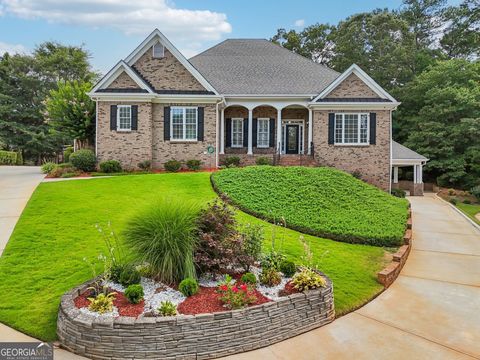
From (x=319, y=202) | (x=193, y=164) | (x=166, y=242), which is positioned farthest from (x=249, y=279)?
(x=193, y=164)

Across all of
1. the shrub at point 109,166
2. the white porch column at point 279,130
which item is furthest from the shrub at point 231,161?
the shrub at point 109,166

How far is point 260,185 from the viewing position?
39.6 ft

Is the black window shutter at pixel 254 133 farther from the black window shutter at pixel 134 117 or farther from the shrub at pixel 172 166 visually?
the black window shutter at pixel 134 117

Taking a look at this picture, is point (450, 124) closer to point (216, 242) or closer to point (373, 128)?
point (373, 128)

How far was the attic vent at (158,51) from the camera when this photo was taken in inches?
698

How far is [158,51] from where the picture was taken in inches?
701

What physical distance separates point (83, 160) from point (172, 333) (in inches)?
571

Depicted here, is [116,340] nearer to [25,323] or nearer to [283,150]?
[25,323]

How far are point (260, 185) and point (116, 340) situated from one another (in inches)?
338

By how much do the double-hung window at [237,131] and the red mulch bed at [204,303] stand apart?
53.5 feet

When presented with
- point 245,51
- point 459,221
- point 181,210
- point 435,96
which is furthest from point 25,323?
point 435,96

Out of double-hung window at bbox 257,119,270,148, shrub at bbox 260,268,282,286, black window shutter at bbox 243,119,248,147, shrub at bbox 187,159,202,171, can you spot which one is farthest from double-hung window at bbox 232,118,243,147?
shrub at bbox 260,268,282,286

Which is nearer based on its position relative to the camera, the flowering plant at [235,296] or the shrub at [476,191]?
the flowering plant at [235,296]

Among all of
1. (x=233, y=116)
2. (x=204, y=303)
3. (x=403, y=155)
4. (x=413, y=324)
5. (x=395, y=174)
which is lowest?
(x=413, y=324)
